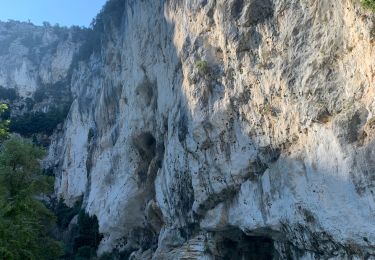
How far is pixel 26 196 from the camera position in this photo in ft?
64.0

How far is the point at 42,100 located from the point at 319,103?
6301 cm

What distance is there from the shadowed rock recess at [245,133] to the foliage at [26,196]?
5.75 meters

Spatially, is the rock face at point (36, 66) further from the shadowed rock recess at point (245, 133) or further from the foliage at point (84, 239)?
the shadowed rock recess at point (245, 133)

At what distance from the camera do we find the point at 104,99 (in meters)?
40.3

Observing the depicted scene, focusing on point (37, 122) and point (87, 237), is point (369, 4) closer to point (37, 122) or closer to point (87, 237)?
point (87, 237)

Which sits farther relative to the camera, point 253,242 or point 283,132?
point 253,242

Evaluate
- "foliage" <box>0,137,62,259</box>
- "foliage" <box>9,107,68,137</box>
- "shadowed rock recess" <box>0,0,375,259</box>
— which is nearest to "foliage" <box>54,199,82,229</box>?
"shadowed rock recess" <box>0,0,375,259</box>

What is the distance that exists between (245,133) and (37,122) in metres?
49.1

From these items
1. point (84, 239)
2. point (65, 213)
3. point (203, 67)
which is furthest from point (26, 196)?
point (65, 213)

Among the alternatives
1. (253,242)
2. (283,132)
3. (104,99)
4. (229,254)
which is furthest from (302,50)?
(104,99)

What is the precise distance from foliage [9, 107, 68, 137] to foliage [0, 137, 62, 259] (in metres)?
39.0

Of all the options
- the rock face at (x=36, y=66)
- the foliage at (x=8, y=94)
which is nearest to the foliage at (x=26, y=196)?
the rock face at (x=36, y=66)

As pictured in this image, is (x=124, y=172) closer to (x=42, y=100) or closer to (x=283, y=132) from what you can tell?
(x=283, y=132)

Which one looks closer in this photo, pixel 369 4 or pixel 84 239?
pixel 369 4
